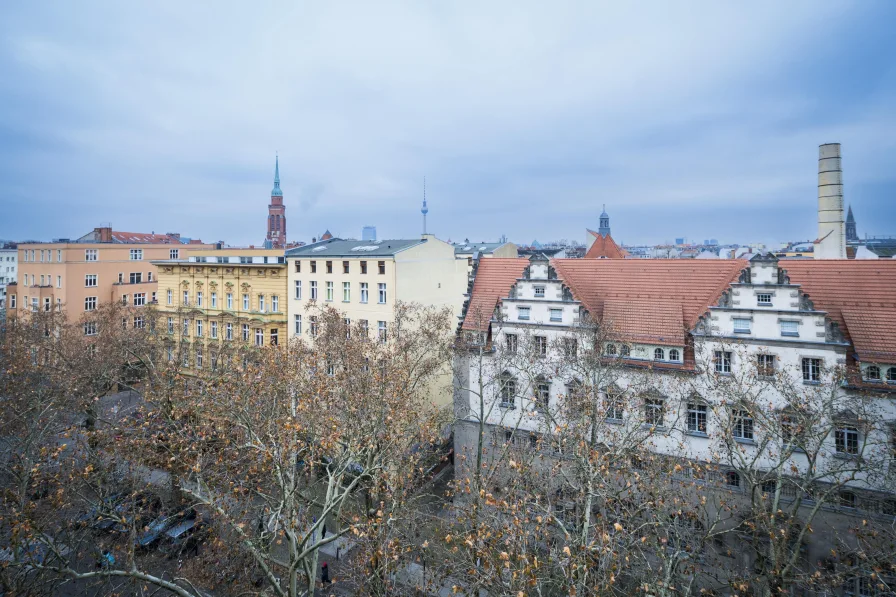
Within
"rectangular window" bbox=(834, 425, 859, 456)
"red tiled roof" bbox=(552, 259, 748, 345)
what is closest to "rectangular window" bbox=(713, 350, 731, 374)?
"red tiled roof" bbox=(552, 259, 748, 345)

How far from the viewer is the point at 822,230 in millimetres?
41062

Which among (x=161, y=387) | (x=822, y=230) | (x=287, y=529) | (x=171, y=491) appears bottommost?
(x=171, y=491)

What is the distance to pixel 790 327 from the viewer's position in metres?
25.9

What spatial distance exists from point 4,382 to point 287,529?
26445 mm

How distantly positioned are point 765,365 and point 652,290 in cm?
781

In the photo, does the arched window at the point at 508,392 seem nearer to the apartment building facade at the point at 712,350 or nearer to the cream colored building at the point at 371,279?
the apartment building facade at the point at 712,350

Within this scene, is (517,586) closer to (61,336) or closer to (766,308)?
(766,308)

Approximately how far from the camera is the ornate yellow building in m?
44.6

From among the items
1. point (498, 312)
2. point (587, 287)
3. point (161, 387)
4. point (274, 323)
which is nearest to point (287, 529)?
point (161, 387)

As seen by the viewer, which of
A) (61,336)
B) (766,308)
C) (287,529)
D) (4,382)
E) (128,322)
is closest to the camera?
(287,529)

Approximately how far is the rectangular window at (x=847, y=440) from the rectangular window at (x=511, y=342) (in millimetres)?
17140

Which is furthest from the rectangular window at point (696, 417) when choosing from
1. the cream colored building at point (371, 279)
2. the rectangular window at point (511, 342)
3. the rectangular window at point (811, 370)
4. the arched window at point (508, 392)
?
the cream colored building at point (371, 279)

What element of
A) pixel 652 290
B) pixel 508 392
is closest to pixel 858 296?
pixel 652 290

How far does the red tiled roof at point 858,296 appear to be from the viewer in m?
24.3
